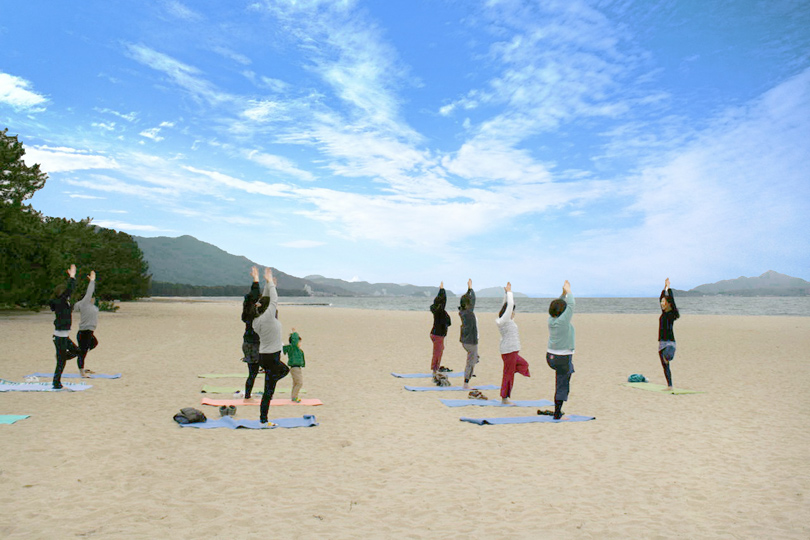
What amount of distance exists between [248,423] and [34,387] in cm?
570

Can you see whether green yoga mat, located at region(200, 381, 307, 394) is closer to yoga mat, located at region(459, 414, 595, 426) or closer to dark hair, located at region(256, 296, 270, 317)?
dark hair, located at region(256, 296, 270, 317)

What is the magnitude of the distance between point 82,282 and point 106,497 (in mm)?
40899

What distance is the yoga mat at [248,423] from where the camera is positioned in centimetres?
796

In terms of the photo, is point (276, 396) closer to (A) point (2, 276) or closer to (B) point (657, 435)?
(B) point (657, 435)

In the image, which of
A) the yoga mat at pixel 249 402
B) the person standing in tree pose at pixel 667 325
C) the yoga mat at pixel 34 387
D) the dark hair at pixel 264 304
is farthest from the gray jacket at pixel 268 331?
the person standing in tree pose at pixel 667 325

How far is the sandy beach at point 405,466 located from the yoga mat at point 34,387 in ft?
1.18

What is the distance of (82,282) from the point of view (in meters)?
39.7

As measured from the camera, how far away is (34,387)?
34.6 ft

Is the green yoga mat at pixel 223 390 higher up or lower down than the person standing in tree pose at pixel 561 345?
lower down

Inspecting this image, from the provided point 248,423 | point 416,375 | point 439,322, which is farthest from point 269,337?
point 416,375

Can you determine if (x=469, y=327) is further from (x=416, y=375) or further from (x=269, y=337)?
(x=269, y=337)

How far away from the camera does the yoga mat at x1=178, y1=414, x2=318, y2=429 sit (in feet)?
26.1

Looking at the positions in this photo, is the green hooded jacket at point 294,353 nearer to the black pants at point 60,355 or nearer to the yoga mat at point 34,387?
the black pants at point 60,355

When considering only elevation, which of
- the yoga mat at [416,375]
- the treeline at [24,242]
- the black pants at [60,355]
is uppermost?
the treeline at [24,242]
